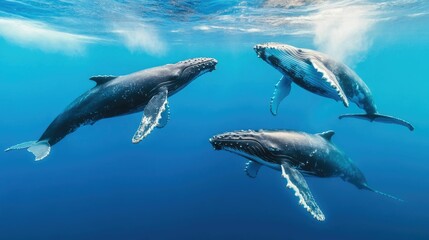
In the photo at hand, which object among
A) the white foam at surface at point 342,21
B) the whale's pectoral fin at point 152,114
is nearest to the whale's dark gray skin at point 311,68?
the whale's pectoral fin at point 152,114

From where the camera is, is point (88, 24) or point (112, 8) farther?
point (88, 24)

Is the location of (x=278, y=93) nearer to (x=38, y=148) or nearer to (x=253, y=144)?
(x=253, y=144)

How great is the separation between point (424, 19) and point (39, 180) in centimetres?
4465

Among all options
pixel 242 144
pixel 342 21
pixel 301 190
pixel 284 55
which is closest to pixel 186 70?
pixel 284 55

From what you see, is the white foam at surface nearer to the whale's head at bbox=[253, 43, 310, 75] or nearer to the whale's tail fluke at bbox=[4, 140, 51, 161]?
the whale's head at bbox=[253, 43, 310, 75]

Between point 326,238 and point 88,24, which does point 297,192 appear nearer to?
A: point 326,238

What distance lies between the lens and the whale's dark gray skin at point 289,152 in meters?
6.54

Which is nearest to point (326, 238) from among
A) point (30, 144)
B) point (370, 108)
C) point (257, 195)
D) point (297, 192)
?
point (257, 195)

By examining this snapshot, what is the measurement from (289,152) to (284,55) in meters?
2.39

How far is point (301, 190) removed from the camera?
6324 millimetres

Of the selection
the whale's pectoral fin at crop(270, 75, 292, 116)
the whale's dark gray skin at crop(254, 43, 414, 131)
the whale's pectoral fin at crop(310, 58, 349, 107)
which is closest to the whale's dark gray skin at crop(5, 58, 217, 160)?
the whale's dark gray skin at crop(254, 43, 414, 131)

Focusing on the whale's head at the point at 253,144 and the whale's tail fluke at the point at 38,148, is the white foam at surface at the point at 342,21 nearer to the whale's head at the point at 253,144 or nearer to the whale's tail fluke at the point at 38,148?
the whale's head at the point at 253,144

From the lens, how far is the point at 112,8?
2512 centimetres

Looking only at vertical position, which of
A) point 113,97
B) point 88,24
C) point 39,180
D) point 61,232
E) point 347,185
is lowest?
point 39,180
